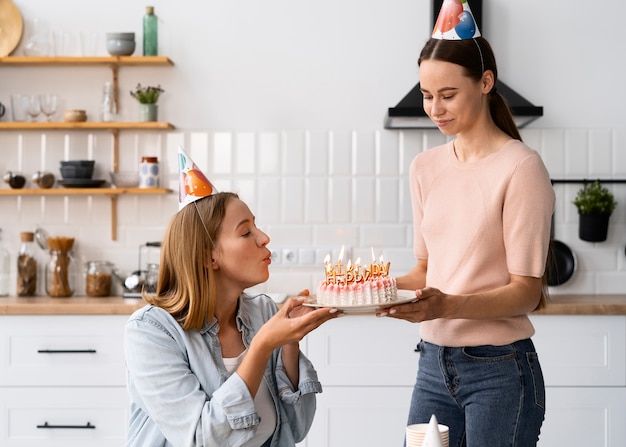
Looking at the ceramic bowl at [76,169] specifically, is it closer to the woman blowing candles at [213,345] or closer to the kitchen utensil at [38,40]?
the kitchen utensil at [38,40]

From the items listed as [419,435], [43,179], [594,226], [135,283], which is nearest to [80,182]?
[43,179]

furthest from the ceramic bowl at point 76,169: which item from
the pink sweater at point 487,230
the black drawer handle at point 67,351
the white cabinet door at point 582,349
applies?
the pink sweater at point 487,230

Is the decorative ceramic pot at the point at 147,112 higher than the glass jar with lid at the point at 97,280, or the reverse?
the decorative ceramic pot at the point at 147,112

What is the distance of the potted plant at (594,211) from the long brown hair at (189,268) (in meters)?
2.52

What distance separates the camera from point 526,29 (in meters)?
4.06

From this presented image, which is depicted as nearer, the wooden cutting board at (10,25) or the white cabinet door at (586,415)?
the white cabinet door at (586,415)

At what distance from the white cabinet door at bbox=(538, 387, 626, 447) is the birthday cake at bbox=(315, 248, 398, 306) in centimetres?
183

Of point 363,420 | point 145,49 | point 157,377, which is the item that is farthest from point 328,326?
point 157,377

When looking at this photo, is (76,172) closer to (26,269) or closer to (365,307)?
(26,269)

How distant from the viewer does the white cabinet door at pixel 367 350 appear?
3455 mm

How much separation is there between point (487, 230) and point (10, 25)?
2.96 metres

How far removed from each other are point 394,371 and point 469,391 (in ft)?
5.16

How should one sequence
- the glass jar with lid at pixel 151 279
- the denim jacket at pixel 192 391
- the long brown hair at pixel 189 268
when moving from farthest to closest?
the glass jar with lid at pixel 151 279
the long brown hair at pixel 189 268
the denim jacket at pixel 192 391

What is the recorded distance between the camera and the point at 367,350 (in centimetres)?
346
